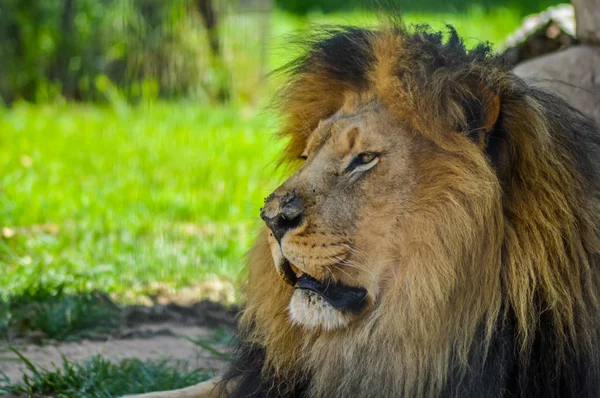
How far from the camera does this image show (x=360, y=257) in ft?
8.21

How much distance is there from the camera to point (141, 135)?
Result: 8.00 metres

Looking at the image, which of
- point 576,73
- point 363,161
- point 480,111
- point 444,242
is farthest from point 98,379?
point 576,73

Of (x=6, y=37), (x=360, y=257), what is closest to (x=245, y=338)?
(x=360, y=257)

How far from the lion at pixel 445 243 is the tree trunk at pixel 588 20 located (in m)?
2.11

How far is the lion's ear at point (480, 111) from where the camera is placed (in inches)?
101

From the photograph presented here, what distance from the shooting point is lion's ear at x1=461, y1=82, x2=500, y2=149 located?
8.38ft

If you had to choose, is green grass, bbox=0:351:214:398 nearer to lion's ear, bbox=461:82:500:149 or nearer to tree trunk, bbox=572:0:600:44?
lion's ear, bbox=461:82:500:149

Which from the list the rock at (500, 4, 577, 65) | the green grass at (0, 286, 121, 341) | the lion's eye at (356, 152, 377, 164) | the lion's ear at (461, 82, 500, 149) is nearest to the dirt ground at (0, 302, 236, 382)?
the green grass at (0, 286, 121, 341)

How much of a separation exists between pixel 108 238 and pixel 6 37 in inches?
200

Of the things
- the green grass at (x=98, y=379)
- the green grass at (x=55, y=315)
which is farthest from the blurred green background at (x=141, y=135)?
the green grass at (x=98, y=379)

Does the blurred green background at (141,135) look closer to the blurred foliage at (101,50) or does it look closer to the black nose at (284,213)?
the blurred foliage at (101,50)

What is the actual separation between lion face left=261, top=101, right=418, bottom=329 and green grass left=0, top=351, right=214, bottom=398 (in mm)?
1065

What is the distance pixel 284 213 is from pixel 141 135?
18.8 ft

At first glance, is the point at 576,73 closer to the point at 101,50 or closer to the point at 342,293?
the point at 342,293
